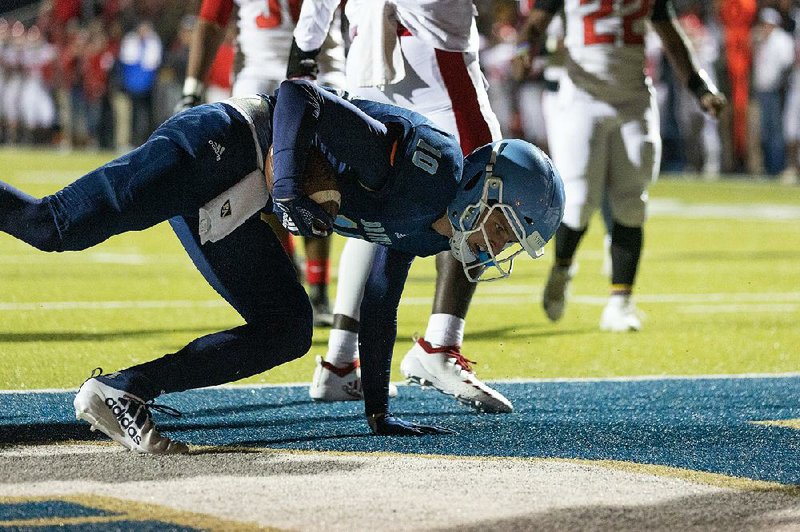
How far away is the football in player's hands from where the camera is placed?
397 cm

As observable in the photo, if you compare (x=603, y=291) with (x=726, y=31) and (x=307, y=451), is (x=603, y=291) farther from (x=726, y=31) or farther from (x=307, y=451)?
(x=726, y=31)

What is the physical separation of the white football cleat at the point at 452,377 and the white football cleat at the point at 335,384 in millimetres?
220

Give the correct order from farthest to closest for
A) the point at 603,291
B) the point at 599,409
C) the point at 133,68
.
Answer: the point at 133,68
the point at 603,291
the point at 599,409

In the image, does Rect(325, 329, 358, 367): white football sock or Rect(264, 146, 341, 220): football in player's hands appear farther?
Rect(325, 329, 358, 367): white football sock

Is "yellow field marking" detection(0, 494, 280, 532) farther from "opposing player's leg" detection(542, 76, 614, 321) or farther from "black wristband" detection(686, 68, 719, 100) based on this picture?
"black wristband" detection(686, 68, 719, 100)

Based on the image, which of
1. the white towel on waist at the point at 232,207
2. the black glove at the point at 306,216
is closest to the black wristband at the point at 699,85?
the white towel on waist at the point at 232,207

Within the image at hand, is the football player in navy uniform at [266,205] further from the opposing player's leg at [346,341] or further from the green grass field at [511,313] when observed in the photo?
the green grass field at [511,313]

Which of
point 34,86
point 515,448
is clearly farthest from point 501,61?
point 515,448

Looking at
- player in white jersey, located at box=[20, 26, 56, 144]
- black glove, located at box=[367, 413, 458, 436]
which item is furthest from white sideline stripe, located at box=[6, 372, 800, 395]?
player in white jersey, located at box=[20, 26, 56, 144]

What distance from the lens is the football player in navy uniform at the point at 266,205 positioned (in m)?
3.96

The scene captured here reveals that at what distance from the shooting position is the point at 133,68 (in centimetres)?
2567

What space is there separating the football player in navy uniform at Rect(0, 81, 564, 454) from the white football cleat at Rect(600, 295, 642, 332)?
3.12m

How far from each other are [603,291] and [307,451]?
16.1ft

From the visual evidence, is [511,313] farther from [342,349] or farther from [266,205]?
[266,205]
